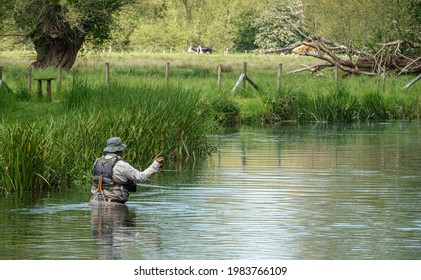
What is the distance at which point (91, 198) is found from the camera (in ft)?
55.0

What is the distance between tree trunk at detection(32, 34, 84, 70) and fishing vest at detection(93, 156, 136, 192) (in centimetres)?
3361

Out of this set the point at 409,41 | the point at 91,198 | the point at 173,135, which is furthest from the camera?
the point at 409,41

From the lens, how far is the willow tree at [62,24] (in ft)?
151

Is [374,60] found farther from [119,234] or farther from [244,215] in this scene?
[119,234]

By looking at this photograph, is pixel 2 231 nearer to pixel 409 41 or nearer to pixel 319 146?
pixel 319 146

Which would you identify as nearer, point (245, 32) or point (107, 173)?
point (107, 173)

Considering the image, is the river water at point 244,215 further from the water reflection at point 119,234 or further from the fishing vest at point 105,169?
the fishing vest at point 105,169

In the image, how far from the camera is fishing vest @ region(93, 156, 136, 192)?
16047 mm

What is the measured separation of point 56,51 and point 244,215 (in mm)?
34691

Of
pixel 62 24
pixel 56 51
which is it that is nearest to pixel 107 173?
pixel 62 24

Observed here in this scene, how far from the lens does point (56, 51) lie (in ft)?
164

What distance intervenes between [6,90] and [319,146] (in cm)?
752

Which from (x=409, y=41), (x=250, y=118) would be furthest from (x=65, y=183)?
(x=409, y=41)

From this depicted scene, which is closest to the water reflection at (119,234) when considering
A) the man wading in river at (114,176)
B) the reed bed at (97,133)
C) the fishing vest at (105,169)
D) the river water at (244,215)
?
the river water at (244,215)
